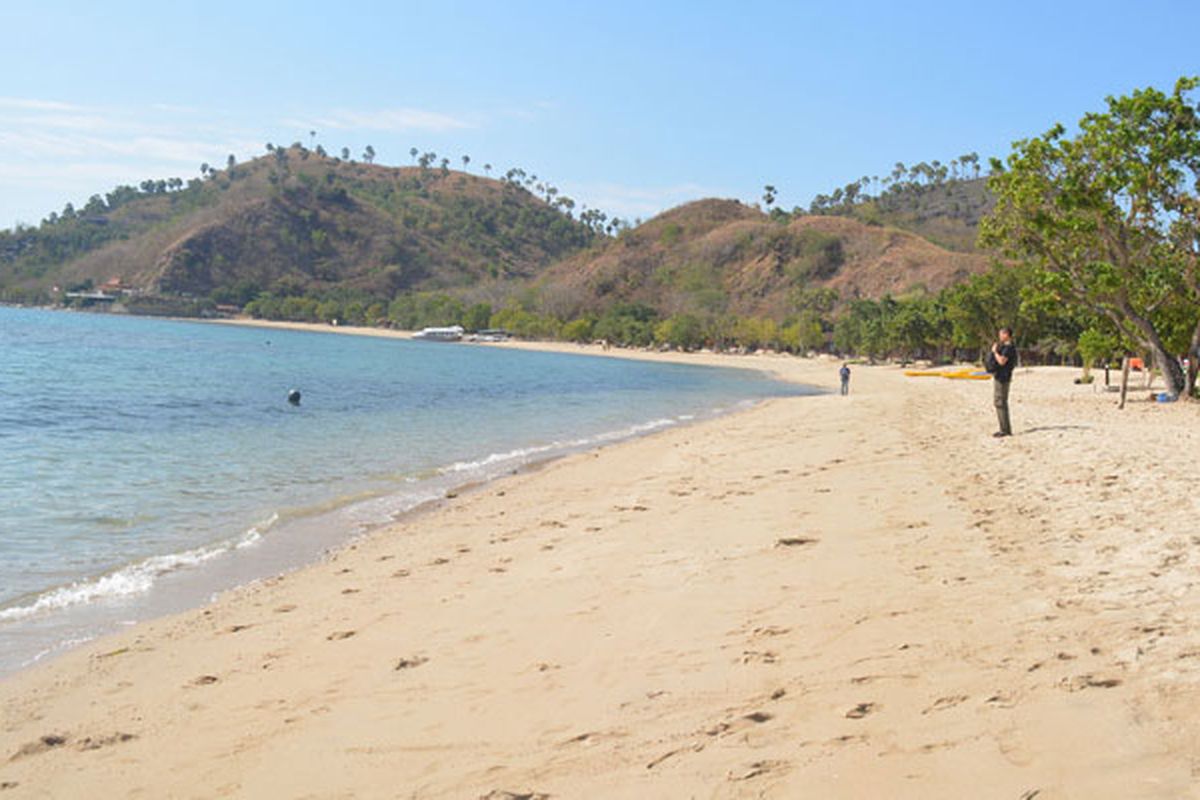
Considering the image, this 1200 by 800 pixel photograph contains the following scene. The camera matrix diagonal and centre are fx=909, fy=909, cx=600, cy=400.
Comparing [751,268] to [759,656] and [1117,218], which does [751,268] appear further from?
[759,656]

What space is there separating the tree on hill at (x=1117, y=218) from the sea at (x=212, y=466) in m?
11.1

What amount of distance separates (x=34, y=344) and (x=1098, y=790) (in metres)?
82.6

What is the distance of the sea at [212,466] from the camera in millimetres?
8844

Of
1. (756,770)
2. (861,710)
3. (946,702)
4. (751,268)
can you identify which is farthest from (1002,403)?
(751,268)

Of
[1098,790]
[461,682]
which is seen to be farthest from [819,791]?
[461,682]

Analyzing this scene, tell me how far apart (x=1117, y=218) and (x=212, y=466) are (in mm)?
21600

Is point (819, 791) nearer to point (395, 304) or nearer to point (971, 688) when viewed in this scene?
point (971, 688)

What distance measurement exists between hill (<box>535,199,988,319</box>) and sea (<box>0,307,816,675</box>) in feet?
309

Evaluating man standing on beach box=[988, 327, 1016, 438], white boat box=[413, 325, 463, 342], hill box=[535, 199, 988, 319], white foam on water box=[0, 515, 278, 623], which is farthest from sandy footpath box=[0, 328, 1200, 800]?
white boat box=[413, 325, 463, 342]

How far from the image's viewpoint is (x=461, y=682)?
17.4 feet

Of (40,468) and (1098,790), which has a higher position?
(1098,790)

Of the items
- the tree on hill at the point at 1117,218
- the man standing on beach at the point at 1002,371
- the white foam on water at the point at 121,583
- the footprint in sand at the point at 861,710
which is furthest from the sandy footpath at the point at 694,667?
the tree on hill at the point at 1117,218

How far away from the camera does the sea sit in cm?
884

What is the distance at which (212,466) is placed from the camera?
1661 centimetres
